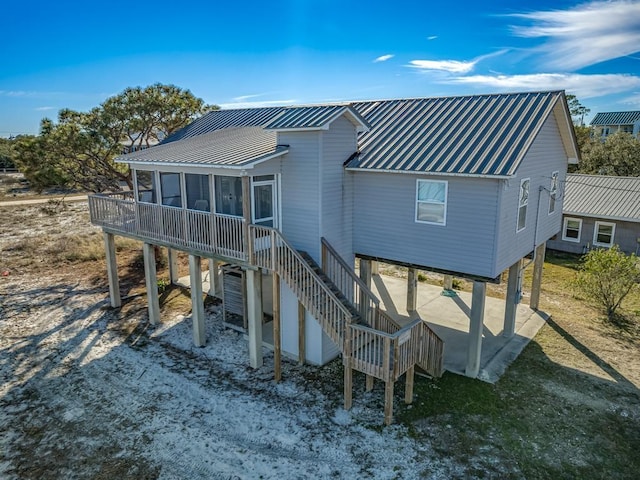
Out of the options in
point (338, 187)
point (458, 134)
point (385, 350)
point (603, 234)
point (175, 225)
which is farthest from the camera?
point (603, 234)

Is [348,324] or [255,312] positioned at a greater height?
[348,324]

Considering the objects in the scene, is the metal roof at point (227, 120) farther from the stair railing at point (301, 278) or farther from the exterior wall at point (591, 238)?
the exterior wall at point (591, 238)

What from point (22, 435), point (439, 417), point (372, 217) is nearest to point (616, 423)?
point (439, 417)

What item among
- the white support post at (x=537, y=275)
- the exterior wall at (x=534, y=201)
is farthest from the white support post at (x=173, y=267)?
the white support post at (x=537, y=275)

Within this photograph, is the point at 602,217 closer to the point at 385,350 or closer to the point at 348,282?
the point at 348,282

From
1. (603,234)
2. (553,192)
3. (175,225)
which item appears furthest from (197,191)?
(603,234)

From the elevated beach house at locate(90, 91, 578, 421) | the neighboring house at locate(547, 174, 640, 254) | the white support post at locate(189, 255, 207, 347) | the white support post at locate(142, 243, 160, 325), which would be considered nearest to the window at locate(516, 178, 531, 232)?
the elevated beach house at locate(90, 91, 578, 421)
